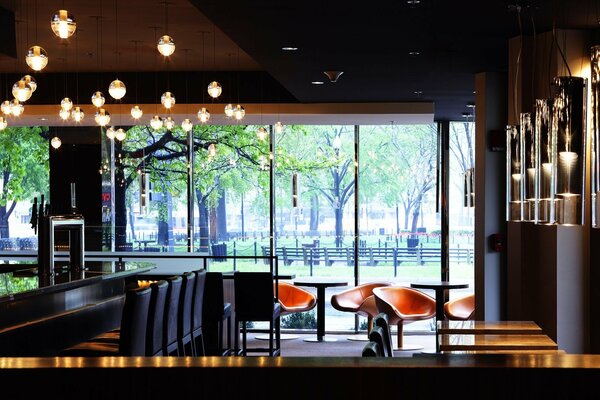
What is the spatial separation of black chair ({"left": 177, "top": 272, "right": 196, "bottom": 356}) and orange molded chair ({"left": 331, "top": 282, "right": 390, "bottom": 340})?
4887 mm

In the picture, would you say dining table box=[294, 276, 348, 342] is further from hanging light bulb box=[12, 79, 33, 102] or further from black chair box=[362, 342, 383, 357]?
black chair box=[362, 342, 383, 357]

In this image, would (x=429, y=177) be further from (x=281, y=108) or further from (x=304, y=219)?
(x=281, y=108)

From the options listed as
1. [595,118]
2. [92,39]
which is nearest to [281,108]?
[92,39]

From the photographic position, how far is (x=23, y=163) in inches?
519

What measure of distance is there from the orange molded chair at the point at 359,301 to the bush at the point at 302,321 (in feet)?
2.67

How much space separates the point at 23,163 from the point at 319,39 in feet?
24.8

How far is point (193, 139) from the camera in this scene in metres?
13.1

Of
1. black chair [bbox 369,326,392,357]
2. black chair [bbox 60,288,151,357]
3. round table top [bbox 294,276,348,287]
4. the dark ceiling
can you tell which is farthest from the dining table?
black chair [bbox 369,326,392,357]

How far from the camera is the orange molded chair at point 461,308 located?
11.5 m

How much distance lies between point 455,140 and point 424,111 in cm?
211

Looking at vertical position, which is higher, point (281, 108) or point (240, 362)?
point (281, 108)

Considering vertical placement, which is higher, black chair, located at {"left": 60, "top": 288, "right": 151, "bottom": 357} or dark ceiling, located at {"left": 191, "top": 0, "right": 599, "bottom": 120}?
dark ceiling, located at {"left": 191, "top": 0, "right": 599, "bottom": 120}

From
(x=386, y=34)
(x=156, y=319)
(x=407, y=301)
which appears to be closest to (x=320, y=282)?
(x=407, y=301)

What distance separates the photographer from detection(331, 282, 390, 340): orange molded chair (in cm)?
1195
